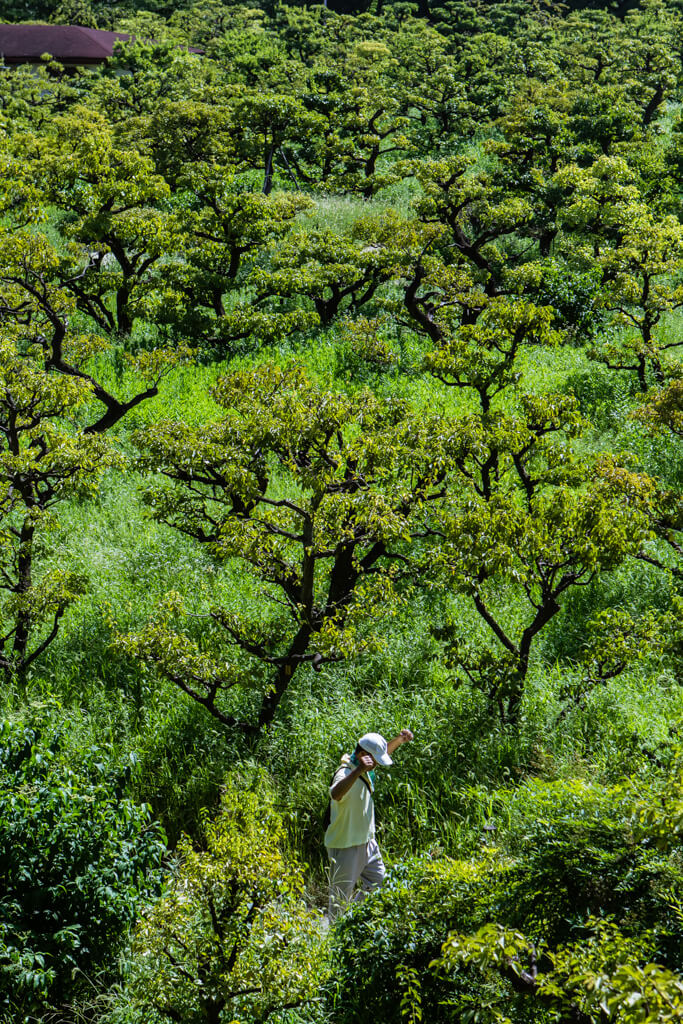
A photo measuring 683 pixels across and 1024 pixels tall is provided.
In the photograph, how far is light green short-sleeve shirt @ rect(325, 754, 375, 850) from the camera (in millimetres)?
5801

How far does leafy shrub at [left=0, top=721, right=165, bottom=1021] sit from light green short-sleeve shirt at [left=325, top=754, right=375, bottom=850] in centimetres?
123

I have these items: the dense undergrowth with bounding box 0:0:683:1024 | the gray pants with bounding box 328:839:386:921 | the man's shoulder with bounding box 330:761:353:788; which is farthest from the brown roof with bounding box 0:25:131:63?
the gray pants with bounding box 328:839:386:921

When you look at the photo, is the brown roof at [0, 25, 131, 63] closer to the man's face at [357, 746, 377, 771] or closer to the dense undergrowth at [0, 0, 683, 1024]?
the dense undergrowth at [0, 0, 683, 1024]

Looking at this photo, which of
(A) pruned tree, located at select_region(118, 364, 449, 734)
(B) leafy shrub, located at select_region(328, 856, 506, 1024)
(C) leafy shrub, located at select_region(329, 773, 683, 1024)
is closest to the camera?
(C) leafy shrub, located at select_region(329, 773, 683, 1024)

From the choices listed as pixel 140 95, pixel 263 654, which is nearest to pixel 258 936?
pixel 263 654

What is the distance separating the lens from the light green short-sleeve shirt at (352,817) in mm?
5801

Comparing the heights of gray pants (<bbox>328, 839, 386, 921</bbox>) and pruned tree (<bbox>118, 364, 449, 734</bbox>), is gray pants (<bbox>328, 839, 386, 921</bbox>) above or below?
below

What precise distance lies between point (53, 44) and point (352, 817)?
45.4 metres

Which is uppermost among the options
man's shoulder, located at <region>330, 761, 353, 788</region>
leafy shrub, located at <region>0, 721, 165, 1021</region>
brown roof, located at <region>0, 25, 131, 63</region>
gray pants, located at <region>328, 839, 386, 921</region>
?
brown roof, located at <region>0, 25, 131, 63</region>

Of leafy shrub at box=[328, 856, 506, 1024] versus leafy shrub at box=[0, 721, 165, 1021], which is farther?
leafy shrub at box=[0, 721, 165, 1021]

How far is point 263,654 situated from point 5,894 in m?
2.87

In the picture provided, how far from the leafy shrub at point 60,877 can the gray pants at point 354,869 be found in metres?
1.27

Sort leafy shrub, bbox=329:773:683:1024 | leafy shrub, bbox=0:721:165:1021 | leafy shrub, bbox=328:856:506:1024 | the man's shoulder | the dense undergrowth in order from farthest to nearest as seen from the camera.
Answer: the man's shoulder, leafy shrub, bbox=0:721:165:1021, leafy shrub, bbox=328:856:506:1024, the dense undergrowth, leafy shrub, bbox=329:773:683:1024

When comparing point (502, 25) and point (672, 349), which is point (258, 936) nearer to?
point (672, 349)
